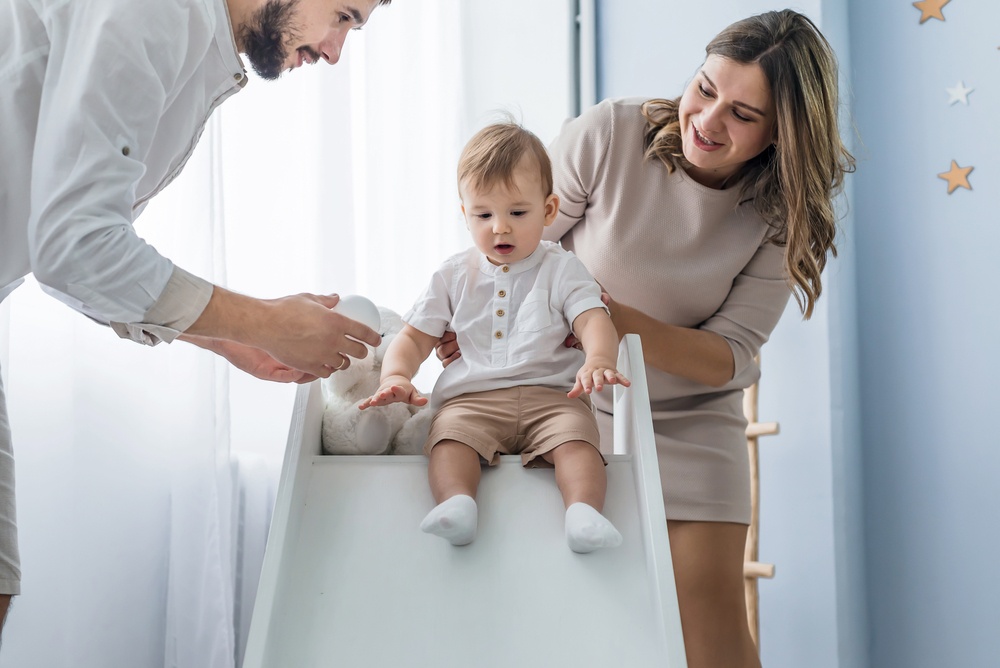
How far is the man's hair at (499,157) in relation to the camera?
122cm

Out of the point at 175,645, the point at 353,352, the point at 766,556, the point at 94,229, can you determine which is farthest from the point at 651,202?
the point at 175,645

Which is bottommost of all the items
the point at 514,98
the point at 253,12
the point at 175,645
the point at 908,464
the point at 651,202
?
the point at 175,645

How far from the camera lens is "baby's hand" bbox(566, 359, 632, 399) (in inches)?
41.0

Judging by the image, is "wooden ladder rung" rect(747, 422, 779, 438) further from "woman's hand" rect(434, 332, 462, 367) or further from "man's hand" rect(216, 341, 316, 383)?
"man's hand" rect(216, 341, 316, 383)

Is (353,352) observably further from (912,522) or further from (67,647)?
(912,522)

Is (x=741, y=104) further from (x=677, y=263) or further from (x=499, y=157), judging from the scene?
(x=499, y=157)

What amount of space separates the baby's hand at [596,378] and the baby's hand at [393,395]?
19cm

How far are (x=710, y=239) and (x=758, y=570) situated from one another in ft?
2.79

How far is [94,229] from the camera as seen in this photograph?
0.81 meters

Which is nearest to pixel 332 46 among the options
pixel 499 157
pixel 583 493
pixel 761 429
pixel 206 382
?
pixel 499 157

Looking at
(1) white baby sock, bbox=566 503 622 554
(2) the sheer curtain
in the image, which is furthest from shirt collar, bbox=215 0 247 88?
(2) the sheer curtain

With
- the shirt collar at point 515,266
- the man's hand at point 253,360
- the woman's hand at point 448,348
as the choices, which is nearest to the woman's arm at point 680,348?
the shirt collar at point 515,266

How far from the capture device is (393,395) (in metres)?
1.09

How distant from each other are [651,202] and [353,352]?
61 centimetres
